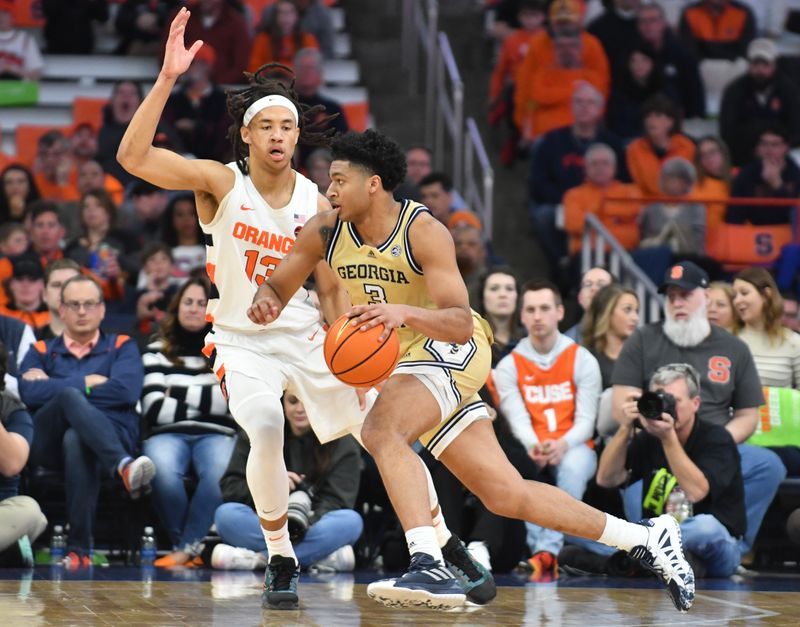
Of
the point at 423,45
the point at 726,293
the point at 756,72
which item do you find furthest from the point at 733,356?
the point at 423,45

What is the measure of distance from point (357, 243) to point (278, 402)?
806 mm

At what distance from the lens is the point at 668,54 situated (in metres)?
14.0

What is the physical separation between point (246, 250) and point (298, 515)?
6.87 ft

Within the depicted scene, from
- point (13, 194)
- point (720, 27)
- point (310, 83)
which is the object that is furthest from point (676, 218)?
point (13, 194)

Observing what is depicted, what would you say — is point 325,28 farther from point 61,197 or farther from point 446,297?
point 446,297

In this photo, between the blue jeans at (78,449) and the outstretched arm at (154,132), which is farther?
the blue jeans at (78,449)

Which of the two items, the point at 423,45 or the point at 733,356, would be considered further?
the point at 423,45

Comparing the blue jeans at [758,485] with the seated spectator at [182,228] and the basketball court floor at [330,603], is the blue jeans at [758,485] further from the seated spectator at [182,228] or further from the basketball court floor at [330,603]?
the seated spectator at [182,228]

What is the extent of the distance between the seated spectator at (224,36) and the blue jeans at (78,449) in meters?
5.34

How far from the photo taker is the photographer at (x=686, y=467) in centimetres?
825

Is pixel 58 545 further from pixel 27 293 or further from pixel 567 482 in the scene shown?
pixel 567 482

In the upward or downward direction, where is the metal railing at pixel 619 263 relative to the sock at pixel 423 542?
upward

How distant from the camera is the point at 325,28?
45.5 ft

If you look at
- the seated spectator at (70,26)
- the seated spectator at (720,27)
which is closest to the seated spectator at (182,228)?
the seated spectator at (70,26)
